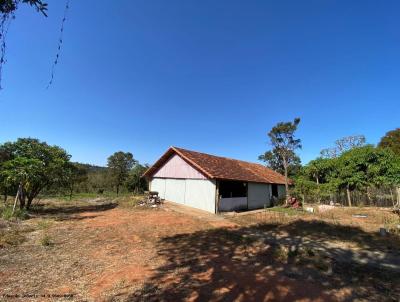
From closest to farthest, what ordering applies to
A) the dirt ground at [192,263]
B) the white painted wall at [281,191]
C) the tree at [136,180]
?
the dirt ground at [192,263]
the white painted wall at [281,191]
the tree at [136,180]

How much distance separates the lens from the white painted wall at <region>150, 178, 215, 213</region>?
62.7ft

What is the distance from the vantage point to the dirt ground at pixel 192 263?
550 centimetres

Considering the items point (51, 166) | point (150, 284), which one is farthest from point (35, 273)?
point (51, 166)

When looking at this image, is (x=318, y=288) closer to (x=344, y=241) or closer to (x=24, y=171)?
(x=344, y=241)

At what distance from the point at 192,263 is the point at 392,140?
50.3 m

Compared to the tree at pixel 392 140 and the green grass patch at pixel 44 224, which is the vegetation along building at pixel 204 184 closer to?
the green grass patch at pixel 44 224

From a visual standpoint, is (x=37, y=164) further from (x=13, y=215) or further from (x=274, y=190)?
(x=274, y=190)

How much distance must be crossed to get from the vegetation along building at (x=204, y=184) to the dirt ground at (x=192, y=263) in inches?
236

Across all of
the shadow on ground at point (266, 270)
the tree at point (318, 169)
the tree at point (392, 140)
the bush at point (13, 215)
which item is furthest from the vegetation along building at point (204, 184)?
the tree at point (392, 140)

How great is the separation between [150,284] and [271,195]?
22572 millimetres

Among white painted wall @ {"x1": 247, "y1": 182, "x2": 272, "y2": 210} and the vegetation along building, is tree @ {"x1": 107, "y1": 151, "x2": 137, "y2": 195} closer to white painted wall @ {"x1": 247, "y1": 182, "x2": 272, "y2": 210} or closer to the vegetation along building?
the vegetation along building

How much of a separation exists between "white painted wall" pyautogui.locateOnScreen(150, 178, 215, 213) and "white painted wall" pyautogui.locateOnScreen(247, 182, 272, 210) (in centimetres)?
508

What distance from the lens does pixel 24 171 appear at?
14172mm

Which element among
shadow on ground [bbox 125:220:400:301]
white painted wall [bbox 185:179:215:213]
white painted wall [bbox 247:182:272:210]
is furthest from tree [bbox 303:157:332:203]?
shadow on ground [bbox 125:220:400:301]
